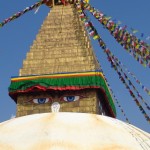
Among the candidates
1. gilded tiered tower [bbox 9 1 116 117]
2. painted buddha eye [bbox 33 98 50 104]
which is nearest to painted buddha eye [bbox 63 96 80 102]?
gilded tiered tower [bbox 9 1 116 117]

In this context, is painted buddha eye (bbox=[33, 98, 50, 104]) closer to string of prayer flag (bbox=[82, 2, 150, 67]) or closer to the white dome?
string of prayer flag (bbox=[82, 2, 150, 67])

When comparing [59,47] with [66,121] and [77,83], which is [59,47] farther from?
[66,121]

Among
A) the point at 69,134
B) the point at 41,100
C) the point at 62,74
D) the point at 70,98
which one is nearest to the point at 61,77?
the point at 62,74

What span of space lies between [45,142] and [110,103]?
13.7 meters

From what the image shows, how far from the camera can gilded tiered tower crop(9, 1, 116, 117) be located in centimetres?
1459

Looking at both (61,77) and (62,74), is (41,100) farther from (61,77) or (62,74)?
(62,74)

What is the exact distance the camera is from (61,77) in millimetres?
14844

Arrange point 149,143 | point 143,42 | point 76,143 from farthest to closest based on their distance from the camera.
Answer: point 143,42 → point 149,143 → point 76,143

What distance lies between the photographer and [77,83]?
1458 cm

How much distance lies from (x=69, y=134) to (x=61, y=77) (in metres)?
11.9

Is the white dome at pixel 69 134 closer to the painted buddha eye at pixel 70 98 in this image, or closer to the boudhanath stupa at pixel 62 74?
the boudhanath stupa at pixel 62 74

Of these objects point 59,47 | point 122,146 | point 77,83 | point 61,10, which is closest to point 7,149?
point 122,146

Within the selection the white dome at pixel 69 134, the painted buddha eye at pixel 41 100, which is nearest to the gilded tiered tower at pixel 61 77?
the painted buddha eye at pixel 41 100

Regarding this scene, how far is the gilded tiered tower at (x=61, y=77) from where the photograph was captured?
14.6 m
